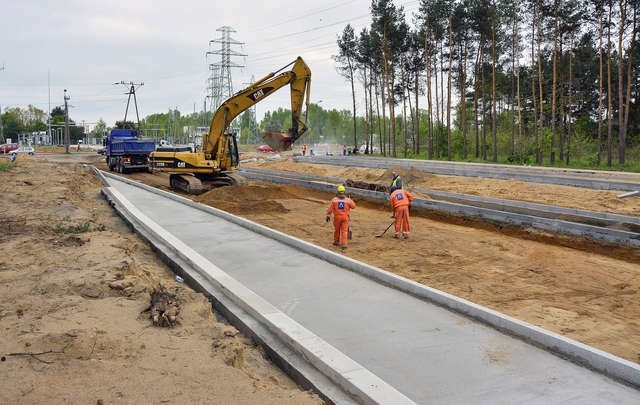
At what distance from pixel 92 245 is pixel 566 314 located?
813cm

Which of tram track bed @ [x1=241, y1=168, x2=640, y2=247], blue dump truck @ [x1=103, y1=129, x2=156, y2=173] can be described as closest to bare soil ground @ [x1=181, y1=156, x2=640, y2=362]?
tram track bed @ [x1=241, y1=168, x2=640, y2=247]

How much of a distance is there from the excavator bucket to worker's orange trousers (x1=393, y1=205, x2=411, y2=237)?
A: 8303mm

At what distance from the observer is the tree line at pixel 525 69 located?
3325 centimetres

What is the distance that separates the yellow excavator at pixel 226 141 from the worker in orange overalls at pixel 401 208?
7.77m

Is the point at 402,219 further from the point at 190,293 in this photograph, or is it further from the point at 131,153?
the point at 131,153

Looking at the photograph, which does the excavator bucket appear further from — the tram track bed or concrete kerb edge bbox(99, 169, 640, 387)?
concrete kerb edge bbox(99, 169, 640, 387)

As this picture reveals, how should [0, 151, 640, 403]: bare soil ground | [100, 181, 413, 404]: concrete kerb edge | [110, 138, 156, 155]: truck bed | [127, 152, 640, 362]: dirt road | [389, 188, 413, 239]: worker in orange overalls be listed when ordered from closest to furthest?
[100, 181, 413, 404]: concrete kerb edge → [0, 151, 640, 403]: bare soil ground → [127, 152, 640, 362]: dirt road → [389, 188, 413, 239]: worker in orange overalls → [110, 138, 156, 155]: truck bed

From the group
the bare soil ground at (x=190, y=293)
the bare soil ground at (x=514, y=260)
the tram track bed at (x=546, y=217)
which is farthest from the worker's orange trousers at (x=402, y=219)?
the tram track bed at (x=546, y=217)

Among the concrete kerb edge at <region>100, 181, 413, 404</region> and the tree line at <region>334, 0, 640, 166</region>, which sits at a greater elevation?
the tree line at <region>334, 0, 640, 166</region>

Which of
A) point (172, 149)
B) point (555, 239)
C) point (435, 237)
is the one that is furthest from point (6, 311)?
point (172, 149)

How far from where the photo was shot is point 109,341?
5.04 m

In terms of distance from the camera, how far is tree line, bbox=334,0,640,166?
33250mm

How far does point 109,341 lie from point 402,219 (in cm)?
872

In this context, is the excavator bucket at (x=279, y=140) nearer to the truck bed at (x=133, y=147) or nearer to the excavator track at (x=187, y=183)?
the excavator track at (x=187, y=183)
